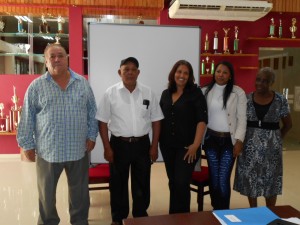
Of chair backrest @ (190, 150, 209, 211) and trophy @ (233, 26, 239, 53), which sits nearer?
chair backrest @ (190, 150, 209, 211)

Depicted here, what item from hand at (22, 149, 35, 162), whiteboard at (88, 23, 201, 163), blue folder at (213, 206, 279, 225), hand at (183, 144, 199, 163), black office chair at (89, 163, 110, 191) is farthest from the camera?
whiteboard at (88, 23, 201, 163)

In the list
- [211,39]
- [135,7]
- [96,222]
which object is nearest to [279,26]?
[211,39]

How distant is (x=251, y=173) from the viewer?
258 centimetres

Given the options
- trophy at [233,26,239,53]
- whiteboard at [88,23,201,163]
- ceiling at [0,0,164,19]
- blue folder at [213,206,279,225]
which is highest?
ceiling at [0,0,164,19]

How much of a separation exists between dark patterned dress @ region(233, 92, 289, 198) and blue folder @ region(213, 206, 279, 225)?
1.08 m

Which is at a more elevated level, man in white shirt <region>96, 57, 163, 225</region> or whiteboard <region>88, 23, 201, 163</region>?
whiteboard <region>88, 23, 201, 163</region>

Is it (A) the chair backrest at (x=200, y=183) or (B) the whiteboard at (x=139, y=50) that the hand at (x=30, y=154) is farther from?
(A) the chair backrest at (x=200, y=183)

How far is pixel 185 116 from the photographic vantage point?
7.89 ft

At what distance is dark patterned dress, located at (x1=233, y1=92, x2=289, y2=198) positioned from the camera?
8.27 feet

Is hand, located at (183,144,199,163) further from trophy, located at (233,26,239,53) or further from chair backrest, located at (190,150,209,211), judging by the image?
trophy, located at (233,26,239,53)

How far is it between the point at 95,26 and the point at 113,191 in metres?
1.60

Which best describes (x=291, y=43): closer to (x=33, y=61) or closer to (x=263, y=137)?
(x=263, y=137)

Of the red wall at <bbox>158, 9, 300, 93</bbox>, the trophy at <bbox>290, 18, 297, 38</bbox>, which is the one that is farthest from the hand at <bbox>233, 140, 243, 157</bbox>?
the trophy at <bbox>290, 18, 297, 38</bbox>

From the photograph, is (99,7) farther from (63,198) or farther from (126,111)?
(126,111)
